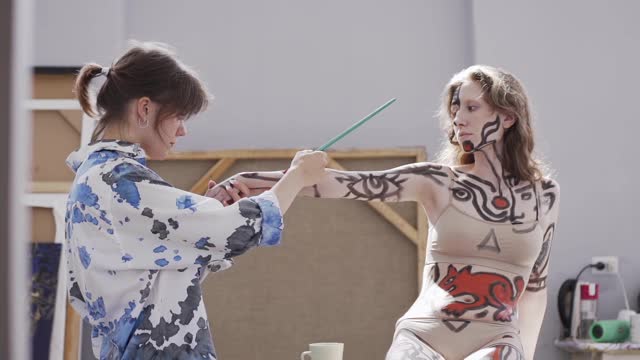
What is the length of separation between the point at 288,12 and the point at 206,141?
31.7 inches

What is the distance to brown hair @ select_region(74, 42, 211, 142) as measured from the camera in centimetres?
140

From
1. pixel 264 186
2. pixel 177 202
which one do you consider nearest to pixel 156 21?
pixel 264 186

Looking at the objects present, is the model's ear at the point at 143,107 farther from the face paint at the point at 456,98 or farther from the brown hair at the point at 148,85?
the face paint at the point at 456,98

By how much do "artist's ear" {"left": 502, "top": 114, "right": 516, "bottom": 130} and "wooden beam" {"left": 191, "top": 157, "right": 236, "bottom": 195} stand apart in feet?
7.46

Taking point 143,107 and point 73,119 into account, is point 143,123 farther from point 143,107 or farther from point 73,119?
point 73,119

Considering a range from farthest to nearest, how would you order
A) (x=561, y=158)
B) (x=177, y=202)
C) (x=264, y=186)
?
(x=561, y=158) → (x=264, y=186) → (x=177, y=202)

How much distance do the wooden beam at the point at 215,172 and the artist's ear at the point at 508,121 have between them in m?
2.27

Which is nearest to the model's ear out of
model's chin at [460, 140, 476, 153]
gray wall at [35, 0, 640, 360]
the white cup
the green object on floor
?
the white cup

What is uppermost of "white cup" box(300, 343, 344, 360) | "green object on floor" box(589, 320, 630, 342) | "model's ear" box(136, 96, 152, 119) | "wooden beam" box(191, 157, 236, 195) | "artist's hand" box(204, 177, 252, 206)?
"model's ear" box(136, 96, 152, 119)

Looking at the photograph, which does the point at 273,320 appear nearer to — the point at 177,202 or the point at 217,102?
the point at 217,102

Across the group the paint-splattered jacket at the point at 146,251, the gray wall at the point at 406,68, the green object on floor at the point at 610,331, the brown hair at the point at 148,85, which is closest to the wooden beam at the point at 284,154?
the gray wall at the point at 406,68

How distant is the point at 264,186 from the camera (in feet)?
6.25

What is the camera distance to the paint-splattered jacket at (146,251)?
1.28 metres

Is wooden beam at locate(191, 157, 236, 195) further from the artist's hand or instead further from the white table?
the artist's hand
